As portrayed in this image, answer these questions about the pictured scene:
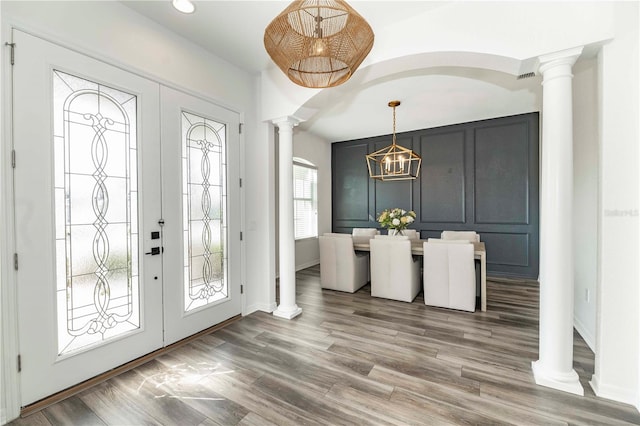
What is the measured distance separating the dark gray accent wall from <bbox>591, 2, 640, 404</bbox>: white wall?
11.4 feet

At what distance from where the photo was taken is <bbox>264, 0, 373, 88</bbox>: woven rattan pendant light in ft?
5.03

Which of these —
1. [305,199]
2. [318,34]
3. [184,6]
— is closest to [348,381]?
[318,34]

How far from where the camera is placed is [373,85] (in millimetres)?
3643

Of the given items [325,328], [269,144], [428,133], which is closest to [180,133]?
[269,144]

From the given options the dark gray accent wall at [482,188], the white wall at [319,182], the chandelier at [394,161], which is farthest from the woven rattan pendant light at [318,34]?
the dark gray accent wall at [482,188]

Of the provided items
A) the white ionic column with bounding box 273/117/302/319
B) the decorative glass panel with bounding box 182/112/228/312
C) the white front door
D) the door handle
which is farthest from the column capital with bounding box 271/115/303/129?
the door handle

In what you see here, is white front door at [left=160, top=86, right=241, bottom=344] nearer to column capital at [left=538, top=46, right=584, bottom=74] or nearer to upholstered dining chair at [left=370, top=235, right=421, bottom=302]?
upholstered dining chair at [left=370, top=235, right=421, bottom=302]

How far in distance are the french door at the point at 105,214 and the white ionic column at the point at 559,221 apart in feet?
9.78

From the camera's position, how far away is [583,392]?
6.31 feet

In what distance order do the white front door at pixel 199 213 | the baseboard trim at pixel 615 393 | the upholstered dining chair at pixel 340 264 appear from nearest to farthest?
the baseboard trim at pixel 615 393
the white front door at pixel 199 213
the upholstered dining chair at pixel 340 264

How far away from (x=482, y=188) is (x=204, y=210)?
16.2 feet

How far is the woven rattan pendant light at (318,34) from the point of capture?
60.4 inches

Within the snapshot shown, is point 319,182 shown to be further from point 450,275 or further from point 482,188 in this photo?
point 450,275

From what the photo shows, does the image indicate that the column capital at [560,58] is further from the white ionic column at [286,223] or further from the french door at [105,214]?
the french door at [105,214]
